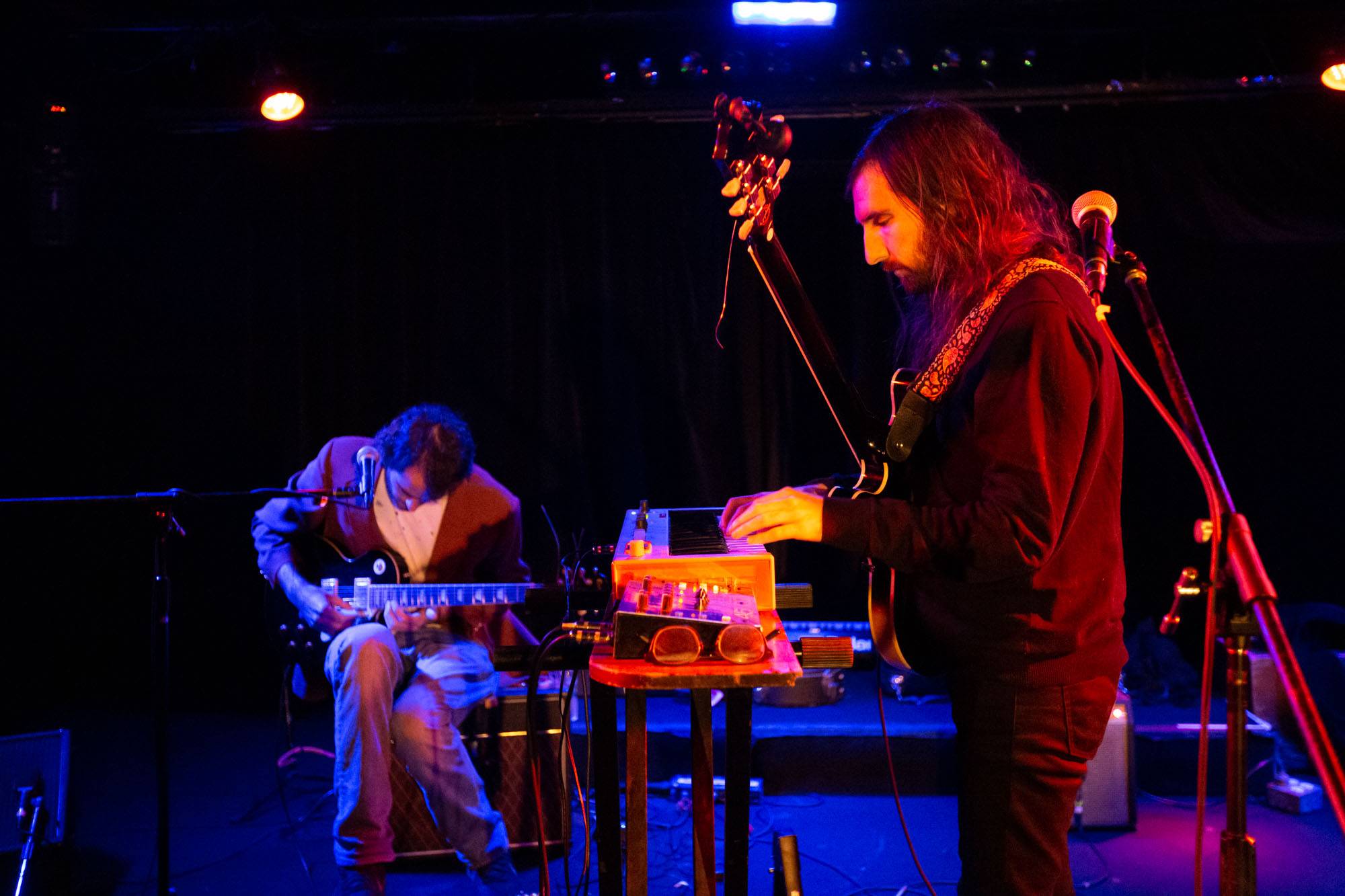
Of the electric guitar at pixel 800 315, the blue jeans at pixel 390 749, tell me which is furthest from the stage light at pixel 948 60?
the blue jeans at pixel 390 749

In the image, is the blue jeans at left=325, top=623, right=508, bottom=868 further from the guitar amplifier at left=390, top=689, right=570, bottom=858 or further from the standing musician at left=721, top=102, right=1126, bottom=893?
the standing musician at left=721, top=102, right=1126, bottom=893

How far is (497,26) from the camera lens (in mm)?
4918

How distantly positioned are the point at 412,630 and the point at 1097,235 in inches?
112

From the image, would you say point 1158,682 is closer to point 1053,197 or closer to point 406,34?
point 1053,197

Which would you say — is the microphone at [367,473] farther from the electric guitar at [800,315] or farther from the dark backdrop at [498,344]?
the electric guitar at [800,315]

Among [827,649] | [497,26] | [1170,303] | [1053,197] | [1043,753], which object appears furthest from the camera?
[1170,303]

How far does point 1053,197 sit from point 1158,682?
11.9 ft

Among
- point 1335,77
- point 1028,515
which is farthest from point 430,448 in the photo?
point 1335,77

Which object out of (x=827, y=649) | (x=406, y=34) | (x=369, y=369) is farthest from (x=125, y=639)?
(x=827, y=649)

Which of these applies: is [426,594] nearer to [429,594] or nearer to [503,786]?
[429,594]

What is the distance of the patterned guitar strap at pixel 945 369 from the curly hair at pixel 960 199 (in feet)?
0.28

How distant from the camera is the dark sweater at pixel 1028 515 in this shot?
161 cm

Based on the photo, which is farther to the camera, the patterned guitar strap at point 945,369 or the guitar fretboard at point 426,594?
the guitar fretboard at point 426,594

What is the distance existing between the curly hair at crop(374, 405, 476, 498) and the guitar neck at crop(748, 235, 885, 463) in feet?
5.48
